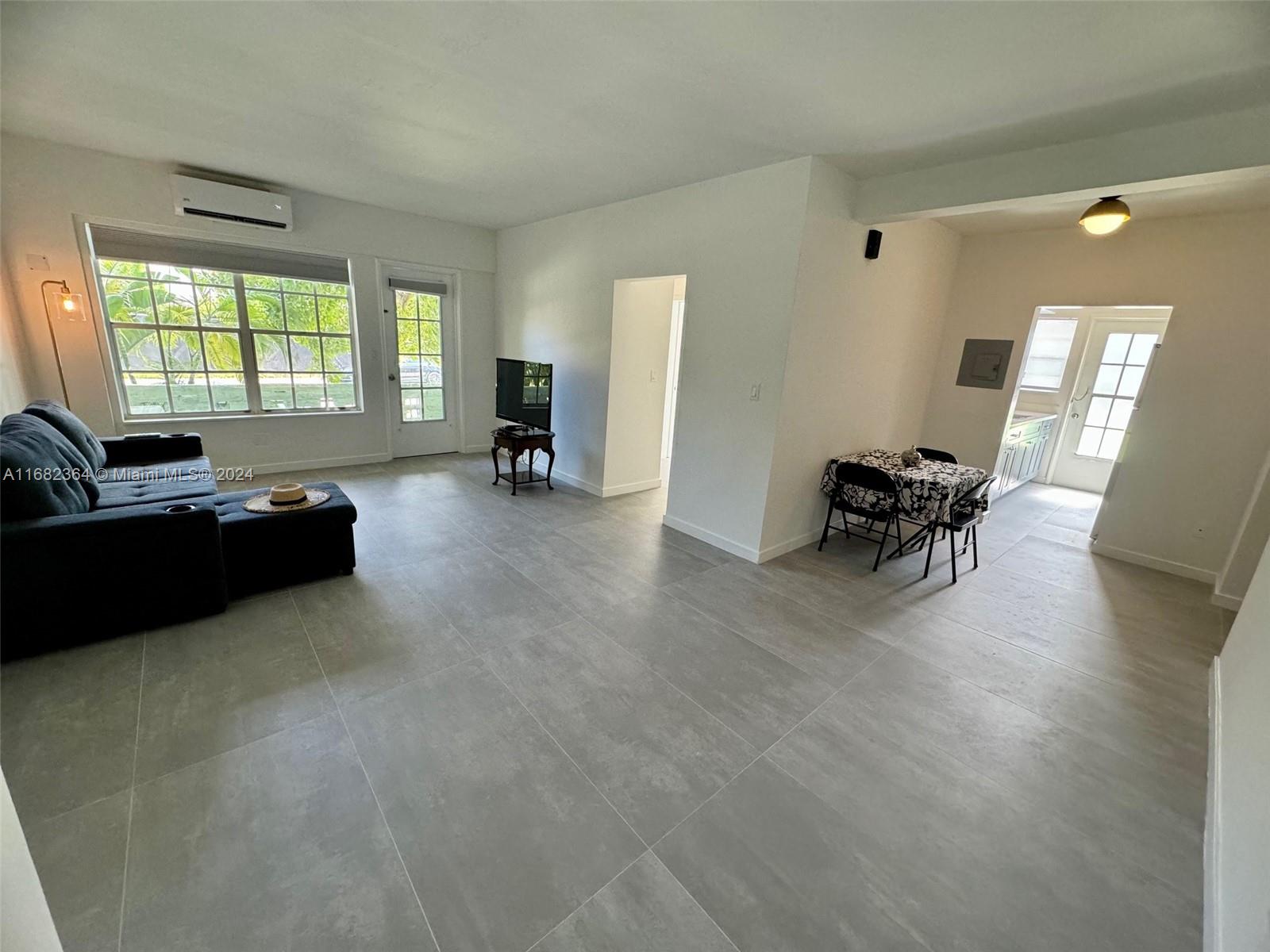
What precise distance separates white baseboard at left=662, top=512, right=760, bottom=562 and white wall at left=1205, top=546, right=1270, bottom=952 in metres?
2.20

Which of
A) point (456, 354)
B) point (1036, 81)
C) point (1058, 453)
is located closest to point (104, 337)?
point (456, 354)

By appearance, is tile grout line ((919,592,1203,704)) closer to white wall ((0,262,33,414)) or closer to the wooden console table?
the wooden console table

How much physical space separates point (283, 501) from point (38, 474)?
92cm

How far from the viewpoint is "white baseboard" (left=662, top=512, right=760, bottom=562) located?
11.8 ft

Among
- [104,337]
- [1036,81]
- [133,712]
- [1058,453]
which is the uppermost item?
[1036,81]

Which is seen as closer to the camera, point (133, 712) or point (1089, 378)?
point (133, 712)

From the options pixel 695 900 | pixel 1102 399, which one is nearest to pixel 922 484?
pixel 695 900

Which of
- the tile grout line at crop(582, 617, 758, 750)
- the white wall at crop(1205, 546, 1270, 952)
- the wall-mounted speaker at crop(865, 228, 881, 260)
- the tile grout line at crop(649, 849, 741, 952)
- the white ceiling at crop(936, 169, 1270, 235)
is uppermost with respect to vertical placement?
the white ceiling at crop(936, 169, 1270, 235)

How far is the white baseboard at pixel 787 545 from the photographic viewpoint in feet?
11.7

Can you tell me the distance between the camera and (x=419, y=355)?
18.7ft

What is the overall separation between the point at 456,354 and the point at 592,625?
443cm

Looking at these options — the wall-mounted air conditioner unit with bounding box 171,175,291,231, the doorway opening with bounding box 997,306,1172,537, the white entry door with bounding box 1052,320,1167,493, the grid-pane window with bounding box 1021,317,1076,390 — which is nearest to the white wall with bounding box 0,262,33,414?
the wall-mounted air conditioner unit with bounding box 171,175,291,231

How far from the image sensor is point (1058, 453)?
618cm

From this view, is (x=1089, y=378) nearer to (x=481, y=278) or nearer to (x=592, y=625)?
(x=592, y=625)
